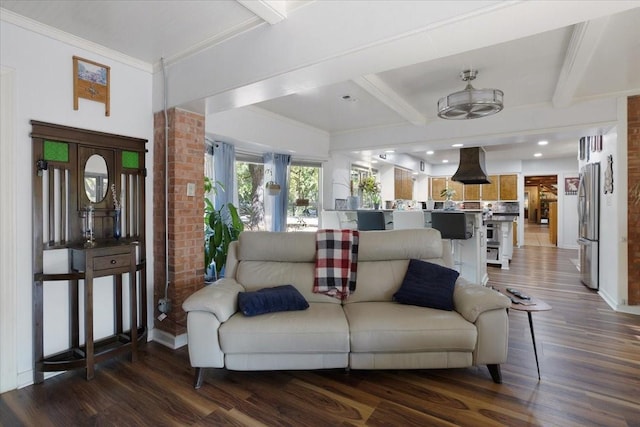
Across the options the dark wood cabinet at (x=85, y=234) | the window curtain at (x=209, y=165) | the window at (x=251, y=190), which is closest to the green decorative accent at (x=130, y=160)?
the dark wood cabinet at (x=85, y=234)

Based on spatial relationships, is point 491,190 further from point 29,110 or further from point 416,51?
point 29,110

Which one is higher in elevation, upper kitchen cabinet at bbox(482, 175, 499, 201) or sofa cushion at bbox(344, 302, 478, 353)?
upper kitchen cabinet at bbox(482, 175, 499, 201)

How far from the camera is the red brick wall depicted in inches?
144

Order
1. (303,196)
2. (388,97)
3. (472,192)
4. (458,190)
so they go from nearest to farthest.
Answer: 1. (388,97)
2. (303,196)
3. (472,192)
4. (458,190)

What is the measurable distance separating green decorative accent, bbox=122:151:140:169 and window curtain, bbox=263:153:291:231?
2.32m

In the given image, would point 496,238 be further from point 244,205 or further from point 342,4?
point 342,4

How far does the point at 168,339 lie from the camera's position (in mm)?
2910

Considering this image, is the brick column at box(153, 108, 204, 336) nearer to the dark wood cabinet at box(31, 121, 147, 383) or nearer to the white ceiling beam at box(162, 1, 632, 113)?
the dark wood cabinet at box(31, 121, 147, 383)

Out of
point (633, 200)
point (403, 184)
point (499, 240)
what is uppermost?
point (403, 184)

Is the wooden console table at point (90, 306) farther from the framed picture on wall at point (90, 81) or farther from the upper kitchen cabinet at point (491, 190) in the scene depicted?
the upper kitchen cabinet at point (491, 190)

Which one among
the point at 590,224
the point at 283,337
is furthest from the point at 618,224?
the point at 283,337

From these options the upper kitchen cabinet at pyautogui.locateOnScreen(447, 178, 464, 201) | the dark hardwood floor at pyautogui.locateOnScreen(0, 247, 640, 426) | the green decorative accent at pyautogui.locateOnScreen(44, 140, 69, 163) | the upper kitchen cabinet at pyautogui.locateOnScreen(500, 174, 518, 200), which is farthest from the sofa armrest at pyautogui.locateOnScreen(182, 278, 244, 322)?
the upper kitchen cabinet at pyautogui.locateOnScreen(500, 174, 518, 200)

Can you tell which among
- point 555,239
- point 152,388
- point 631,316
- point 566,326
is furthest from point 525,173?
point 152,388

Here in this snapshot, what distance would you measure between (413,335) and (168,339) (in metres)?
2.15
